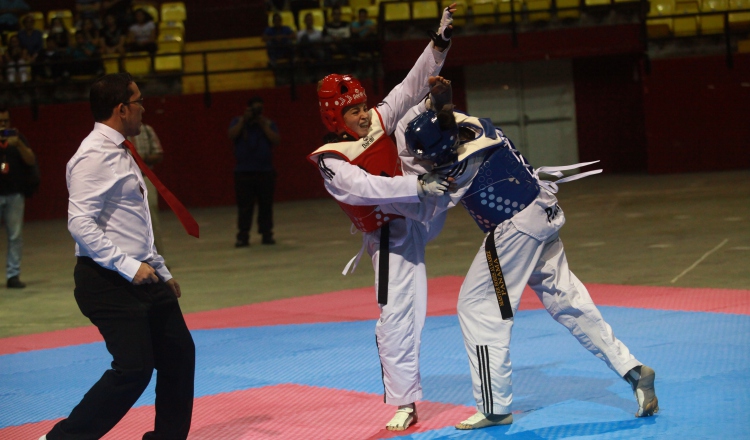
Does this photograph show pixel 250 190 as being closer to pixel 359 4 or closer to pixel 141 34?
pixel 141 34

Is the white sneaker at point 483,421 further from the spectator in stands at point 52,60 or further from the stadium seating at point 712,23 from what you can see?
the stadium seating at point 712,23

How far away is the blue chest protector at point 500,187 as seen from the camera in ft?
13.5

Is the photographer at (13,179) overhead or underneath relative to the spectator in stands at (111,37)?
underneath

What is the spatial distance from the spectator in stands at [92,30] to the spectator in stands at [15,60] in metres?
1.21

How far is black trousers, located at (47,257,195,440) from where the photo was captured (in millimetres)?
3602

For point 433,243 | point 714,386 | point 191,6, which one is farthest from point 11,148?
point 191,6

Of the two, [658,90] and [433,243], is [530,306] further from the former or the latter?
[658,90]

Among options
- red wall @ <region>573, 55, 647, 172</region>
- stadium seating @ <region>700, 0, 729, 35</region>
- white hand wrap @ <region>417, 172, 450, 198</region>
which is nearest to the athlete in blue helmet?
white hand wrap @ <region>417, 172, 450, 198</region>

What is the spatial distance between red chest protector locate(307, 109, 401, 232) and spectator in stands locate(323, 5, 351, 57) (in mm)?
13388

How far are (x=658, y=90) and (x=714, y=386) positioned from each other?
48.8 feet

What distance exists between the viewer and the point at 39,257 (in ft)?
40.8

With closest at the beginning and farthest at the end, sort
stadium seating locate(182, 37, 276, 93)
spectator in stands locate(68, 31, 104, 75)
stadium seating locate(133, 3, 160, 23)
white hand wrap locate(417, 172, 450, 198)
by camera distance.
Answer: white hand wrap locate(417, 172, 450, 198)
spectator in stands locate(68, 31, 104, 75)
stadium seating locate(182, 37, 276, 93)
stadium seating locate(133, 3, 160, 23)

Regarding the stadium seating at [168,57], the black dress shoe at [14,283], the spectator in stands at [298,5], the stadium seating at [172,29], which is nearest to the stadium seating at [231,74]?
the stadium seating at [168,57]

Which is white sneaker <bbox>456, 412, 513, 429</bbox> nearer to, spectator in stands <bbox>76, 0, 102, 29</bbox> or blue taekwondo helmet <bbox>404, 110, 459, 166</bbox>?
blue taekwondo helmet <bbox>404, 110, 459, 166</bbox>
